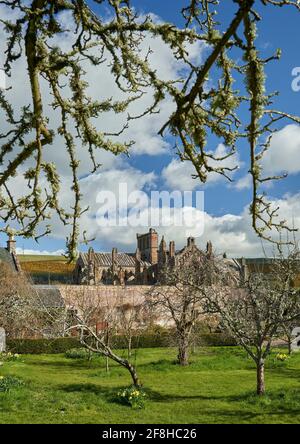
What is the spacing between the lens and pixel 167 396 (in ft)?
53.9

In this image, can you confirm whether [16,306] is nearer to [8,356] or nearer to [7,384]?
[8,356]

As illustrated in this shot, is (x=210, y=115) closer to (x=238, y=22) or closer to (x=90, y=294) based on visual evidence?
(x=238, y=22)

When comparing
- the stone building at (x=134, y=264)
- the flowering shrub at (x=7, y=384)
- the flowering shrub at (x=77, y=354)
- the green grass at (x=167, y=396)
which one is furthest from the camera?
the stone building at (x=134, y=264)

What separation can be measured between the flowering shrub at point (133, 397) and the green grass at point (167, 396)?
0.81 feet

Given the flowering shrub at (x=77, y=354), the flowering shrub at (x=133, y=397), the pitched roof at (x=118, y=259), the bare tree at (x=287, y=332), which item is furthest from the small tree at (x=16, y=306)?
the pitched roof at (x=118, y=259)

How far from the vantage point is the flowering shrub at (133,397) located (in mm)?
14680

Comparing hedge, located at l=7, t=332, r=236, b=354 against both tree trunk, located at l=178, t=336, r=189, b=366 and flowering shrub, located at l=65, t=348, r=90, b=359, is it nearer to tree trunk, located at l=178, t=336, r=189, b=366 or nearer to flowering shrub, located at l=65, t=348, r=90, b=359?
flowering shrub, located at l=65, t=348, r=90, b=359

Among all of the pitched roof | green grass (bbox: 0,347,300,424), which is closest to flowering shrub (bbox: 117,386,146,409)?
green grass (bbox: 0,347,300,424)

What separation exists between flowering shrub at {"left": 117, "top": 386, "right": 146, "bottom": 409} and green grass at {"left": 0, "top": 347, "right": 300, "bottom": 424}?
0.81 feet

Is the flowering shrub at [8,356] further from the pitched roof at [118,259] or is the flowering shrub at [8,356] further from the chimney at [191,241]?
the pitched roof at [118,259]

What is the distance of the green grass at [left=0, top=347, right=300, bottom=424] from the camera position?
13.3 metres

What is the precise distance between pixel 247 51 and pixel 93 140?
4.30 feet

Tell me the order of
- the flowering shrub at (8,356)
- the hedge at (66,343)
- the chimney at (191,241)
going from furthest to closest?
the chimney at (191,241), the hedge at (66,343), the flowering shrub at (8,356)
